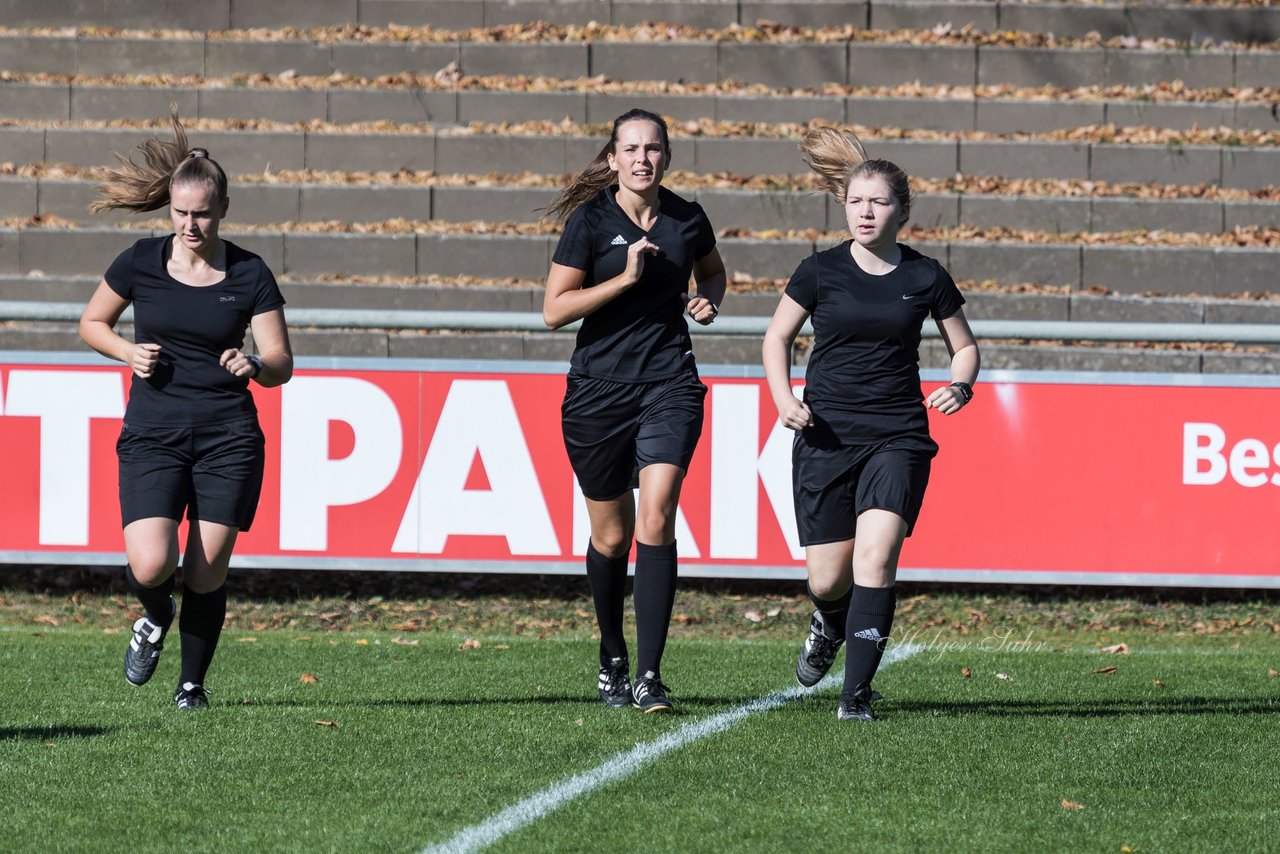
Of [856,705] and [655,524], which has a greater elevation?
[655,524]

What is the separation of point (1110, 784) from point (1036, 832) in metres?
0.76

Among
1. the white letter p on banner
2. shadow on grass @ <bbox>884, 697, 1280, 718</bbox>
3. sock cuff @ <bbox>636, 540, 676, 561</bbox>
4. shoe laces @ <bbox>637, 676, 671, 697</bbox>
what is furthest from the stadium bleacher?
shoe laces @ <bbox>637, 676, 671, 697</bbox>

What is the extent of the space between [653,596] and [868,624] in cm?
81

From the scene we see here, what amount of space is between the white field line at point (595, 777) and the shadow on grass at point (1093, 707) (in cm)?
54

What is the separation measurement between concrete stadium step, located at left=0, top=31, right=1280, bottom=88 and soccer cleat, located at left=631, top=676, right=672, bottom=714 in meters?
8.98

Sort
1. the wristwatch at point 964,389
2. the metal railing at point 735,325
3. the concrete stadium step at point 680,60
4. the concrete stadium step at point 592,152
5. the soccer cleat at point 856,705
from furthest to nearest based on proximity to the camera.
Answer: the concrete stadium step at point 680,60 < the concrete stadium step at point 592,152 < the metal railing at point 735,325 < the soccer cleat at point 856,705 < the wristwatch at point 964,389

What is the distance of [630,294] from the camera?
6207mm

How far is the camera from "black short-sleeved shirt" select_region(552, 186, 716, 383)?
20.4 feet

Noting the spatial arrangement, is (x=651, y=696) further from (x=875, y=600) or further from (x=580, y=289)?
(x=580, y=289)

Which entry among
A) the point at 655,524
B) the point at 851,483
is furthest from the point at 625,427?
the point at 851,483

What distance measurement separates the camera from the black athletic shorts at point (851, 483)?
5.91m

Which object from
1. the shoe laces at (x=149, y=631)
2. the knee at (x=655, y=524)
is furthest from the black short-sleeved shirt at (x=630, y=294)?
the shoe laces at (x=149, y=631)

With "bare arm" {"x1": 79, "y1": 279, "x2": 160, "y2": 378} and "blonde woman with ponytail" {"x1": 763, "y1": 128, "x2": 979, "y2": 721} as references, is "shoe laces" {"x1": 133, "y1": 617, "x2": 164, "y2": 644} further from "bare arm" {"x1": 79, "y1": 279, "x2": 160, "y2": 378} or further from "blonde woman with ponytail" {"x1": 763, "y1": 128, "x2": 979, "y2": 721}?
"blonde woman with ponytail" {"x1": 763, "y1": 128, "x2": 979, "y2": 721}

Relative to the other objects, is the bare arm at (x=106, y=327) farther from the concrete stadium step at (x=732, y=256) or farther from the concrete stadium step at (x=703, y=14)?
the concrete stadium step at (x=703, y=14)
